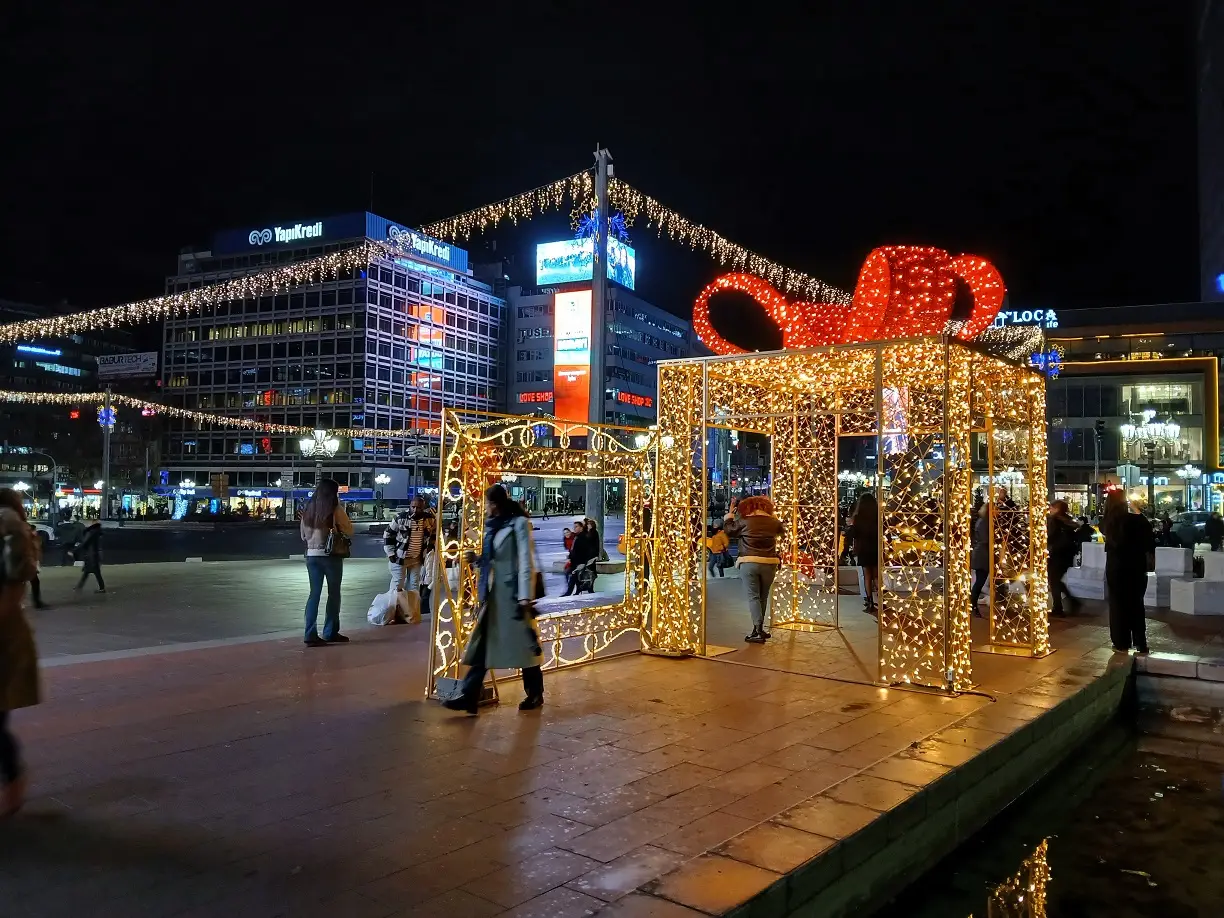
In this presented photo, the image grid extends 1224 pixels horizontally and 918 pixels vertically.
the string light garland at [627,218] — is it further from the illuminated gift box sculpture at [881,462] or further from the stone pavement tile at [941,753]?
the stone pavement tile at [941,753]

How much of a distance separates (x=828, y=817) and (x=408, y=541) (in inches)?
340

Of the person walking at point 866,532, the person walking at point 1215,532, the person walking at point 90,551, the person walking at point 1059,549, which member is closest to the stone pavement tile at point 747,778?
the person walking at point 866,532

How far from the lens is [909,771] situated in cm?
522

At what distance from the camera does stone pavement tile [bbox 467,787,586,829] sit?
4.47 meters

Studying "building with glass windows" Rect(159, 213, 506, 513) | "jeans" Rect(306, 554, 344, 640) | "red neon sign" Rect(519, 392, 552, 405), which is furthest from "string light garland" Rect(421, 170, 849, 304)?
"red neon sign" Rect(519, 392, 552, 405)

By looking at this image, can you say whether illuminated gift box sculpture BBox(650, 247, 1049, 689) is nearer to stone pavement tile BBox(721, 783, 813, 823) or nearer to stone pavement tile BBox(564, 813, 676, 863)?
stone pavement tile BBox(721, 783, 813, 823)

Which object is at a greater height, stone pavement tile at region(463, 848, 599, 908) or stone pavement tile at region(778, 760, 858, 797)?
stone pavement tile at region(463, 848, 599, 908)

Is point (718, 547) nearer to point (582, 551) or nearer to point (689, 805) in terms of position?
point (582, 551)

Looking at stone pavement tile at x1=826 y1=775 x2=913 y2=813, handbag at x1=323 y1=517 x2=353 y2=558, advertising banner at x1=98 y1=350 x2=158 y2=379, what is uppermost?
advertising banner at x1=98 y1=350 x2=158 y2=379

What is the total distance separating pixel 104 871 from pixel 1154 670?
380 inches

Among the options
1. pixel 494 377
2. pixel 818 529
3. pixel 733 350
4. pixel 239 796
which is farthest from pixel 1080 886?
pixel 494 377

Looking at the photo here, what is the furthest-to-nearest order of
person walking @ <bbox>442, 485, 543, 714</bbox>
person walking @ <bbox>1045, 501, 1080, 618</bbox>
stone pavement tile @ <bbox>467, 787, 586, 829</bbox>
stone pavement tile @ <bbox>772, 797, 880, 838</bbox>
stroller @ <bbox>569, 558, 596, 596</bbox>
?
1. stroller @ <bbox>569, 558, 596, 596</bbox>
2. person walking @ <bbox>1045, 501, 1080, 618</bbox>
3. person walking @ <bbox>442, 485, 543, 714</bbox>
4. stone pavement tile @ <bbox>467, 787, 586, 829</bbox>
5. stone pavement tile @ <bbox>772, 797, 880, 838</bbox>

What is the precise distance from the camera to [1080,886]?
498 cm

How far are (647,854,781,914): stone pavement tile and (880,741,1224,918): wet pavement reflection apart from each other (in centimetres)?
125
